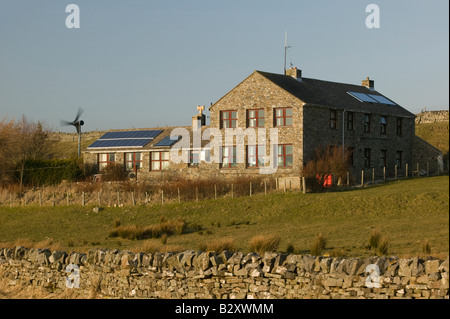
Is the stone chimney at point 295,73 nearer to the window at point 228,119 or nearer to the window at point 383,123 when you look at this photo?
the window at point 228,119

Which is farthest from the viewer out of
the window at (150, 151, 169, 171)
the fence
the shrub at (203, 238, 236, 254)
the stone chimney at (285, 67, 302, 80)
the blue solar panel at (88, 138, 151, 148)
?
the blue solar panel at (88, 138, 151, 148)

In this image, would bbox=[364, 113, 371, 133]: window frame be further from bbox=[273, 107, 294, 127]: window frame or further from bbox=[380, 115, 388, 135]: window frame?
bbox=[273, 107, 294, 127]: window frame

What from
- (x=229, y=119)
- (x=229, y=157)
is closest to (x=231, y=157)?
(x=229, y=157)

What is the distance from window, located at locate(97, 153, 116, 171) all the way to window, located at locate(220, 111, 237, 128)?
40.0 ft

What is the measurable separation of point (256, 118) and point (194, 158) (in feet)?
24.2

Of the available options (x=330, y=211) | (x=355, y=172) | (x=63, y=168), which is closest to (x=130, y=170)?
(x=63, y=168)

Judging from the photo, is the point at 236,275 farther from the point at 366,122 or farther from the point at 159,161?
the point at 159,161

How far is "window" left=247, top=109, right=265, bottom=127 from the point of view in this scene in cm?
4784

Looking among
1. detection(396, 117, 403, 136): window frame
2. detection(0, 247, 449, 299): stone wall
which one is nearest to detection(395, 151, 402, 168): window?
detection(396, 117, 403, 136): window frame

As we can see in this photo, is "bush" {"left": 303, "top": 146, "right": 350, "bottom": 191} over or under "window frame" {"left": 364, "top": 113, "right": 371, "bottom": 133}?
under

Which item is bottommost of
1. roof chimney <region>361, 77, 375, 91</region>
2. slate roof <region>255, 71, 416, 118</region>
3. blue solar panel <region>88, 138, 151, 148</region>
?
blue solar panel <region>88, 138, 151, 148</region>

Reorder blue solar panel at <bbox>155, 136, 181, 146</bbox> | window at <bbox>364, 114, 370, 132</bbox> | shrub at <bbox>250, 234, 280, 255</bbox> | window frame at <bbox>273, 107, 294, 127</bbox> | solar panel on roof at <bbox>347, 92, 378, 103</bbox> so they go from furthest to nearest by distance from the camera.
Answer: blue solar panel at <bbox>155, 136, 181, 146</bbox>
solar panel on roof at <bbox>347, 92, 378, 103</bbox>
window at <bbox>364, 114, 370, 132</bbox>
window frame at <bbox>273, 107, 294, 127</bbox>
shrub at <bbox>250, 234, 280, 255</bbox>

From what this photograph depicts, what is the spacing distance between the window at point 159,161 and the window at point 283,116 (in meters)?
11.6
